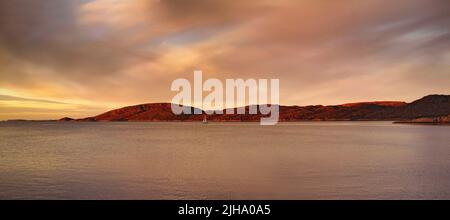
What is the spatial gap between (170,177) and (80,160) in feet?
27.3

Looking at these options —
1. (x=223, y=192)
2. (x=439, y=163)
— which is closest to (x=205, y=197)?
(x=223, y=192)

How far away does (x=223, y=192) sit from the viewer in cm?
1126

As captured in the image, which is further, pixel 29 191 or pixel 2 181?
pixel 2 181

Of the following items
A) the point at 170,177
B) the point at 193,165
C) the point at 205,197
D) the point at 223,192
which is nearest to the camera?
the point at 205,197

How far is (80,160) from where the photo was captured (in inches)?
796

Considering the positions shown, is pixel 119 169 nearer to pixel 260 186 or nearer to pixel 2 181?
pixel 2 181

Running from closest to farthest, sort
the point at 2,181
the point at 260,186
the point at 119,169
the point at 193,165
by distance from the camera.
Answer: the point at 260,186 → the point at 2,181 → the point at 119,169 → the point at 193,165
